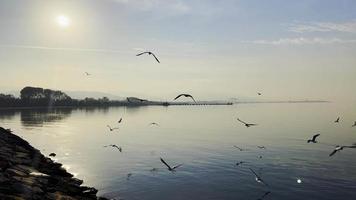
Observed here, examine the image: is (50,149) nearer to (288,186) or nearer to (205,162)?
(205,162)

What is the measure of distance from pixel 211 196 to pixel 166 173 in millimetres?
11036

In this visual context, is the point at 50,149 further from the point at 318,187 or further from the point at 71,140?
the point at 318,187

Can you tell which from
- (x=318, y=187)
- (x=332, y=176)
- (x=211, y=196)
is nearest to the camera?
(x=211, y=196)

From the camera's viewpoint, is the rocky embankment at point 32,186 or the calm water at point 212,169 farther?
the calm water at point 212,169

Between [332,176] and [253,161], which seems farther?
[253,161]

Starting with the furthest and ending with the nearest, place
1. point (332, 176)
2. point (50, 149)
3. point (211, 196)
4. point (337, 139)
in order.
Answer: point (337, 139) → point (50, 149) → point (332, 176) → point (211, 196)

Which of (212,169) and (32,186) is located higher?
(32,186)

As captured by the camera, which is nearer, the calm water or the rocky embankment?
the rocky embankment

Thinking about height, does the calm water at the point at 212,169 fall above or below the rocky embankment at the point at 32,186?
below

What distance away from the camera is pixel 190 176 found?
157ft

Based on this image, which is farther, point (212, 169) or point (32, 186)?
point (212, 169)

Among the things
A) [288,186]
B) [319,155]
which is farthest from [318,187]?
[319,155]

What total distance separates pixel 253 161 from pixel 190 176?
13.9 m

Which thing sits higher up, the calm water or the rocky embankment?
the rocky embankment
